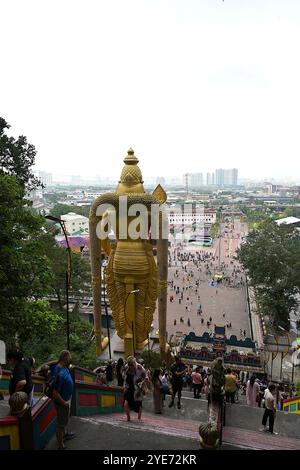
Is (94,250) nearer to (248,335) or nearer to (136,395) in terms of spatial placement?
(136,395)

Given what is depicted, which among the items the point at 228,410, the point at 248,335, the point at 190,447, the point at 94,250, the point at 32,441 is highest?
the point at 94,250

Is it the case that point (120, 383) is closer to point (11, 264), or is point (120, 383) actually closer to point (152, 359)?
point (11, 264)

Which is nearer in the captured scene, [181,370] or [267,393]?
[267,393]

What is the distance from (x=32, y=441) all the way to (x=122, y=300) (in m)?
7.75

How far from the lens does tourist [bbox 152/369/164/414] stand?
6.45 metres

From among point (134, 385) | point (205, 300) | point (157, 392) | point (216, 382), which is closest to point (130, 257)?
point (157, 392)

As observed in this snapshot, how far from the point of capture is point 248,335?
2341cm

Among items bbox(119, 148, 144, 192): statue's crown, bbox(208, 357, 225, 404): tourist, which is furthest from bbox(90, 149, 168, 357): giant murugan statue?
bbox(208, 357, 225, 404): tourist

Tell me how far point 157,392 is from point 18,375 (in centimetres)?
298

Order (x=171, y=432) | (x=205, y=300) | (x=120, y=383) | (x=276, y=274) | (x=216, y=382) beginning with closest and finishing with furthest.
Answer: (x=216, y=382)
(x=171, y=432)
(x=120, y=383)
(x=276, y=274)
(x=205, y=300)

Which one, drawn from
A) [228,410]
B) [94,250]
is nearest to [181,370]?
[228,410]

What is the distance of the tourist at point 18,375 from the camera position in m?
4.34

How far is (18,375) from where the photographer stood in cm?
441

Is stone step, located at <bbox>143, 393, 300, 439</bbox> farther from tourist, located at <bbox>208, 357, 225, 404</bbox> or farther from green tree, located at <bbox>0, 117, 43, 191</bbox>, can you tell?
green tree, located at <bbox>0, 117, 43, 191</bbox>
